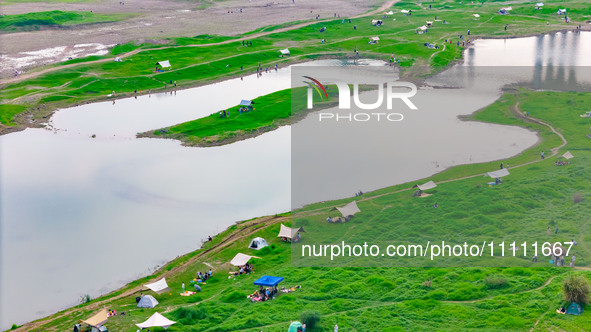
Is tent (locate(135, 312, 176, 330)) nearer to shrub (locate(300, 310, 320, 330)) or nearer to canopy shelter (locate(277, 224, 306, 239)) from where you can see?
shrub (locate(300, 310, 320, 330))

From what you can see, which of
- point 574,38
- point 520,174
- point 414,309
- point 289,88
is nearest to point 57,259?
point 414,309

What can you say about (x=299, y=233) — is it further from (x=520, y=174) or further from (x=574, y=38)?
(x=574, y=38)

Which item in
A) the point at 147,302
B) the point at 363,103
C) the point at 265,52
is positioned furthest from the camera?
the point at 265,52

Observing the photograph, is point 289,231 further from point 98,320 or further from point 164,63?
point 164,63

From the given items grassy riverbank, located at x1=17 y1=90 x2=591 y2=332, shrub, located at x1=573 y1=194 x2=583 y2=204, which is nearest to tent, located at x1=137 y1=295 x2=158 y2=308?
grassy riverbank, located at x1=17 y1=90 x2=591 y2=332

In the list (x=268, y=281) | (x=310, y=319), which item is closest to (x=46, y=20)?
(x=268, y=281)

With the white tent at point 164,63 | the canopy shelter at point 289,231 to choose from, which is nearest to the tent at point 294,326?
the canopy shelter at point 289,231

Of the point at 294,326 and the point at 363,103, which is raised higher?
the point at 363,103
